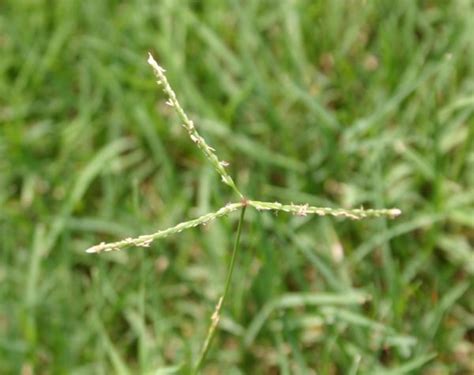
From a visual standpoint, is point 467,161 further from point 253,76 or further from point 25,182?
point 25,182

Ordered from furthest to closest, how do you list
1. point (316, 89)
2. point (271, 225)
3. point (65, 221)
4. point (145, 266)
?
point (316, 89) → point (65, 221) → point (271, 225) → point (145, 266)

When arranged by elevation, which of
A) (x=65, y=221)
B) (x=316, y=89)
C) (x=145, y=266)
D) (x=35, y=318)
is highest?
(x=316, y=89)

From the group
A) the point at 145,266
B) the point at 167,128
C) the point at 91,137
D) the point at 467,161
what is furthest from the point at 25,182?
the point at 467,161

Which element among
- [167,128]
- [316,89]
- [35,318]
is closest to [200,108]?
[167,128]


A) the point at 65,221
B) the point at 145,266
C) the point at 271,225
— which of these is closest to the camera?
the point at 145,266

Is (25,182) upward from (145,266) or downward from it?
downward

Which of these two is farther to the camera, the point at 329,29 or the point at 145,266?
the point at 329,29
